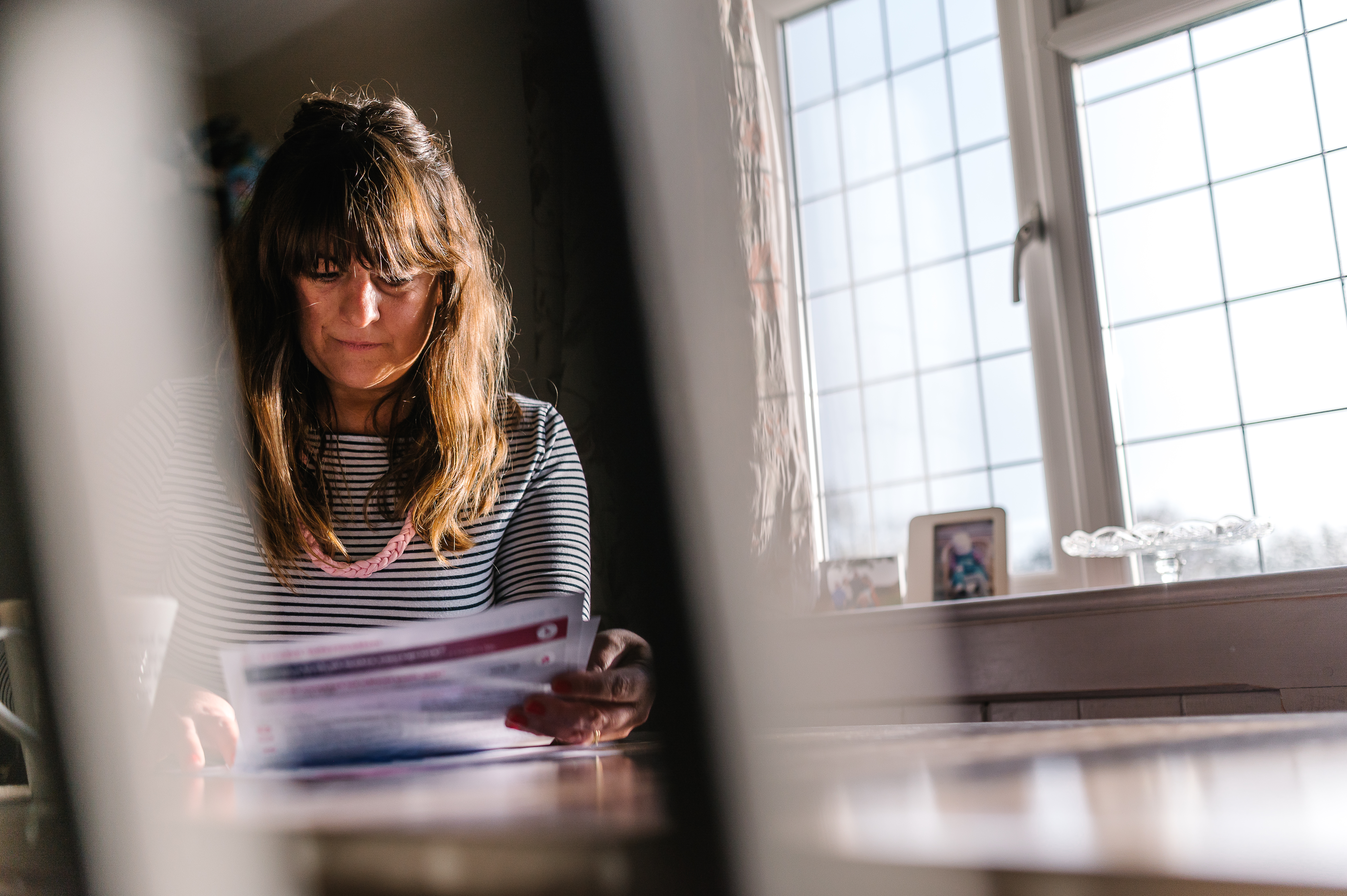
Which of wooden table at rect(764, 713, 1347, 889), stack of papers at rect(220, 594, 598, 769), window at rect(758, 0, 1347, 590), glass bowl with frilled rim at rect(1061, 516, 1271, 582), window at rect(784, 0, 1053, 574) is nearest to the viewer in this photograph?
wooden table at rect(764, 713, 1347, 889)

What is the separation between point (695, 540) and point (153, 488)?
928 mm

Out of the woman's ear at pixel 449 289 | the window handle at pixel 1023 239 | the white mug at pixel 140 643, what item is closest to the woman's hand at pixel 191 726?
the white mug at pixel 140 643

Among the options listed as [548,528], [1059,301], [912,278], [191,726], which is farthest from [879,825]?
[912,278]

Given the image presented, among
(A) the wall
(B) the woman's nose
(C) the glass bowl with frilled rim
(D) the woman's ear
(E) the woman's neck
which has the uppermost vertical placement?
(A) the wall

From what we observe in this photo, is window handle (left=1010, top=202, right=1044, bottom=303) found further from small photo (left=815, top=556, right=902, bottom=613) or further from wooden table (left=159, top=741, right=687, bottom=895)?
wooden table (left=159, top=741, right=687, bottom=895)

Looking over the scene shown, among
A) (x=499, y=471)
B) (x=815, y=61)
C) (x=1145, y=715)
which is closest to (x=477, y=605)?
(x=499, y=471)

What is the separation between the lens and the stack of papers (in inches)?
15.0

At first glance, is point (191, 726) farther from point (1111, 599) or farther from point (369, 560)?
point (1111, 599)

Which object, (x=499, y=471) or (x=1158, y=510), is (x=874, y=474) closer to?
(x=1158, y=510)

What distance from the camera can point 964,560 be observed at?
4.48ft

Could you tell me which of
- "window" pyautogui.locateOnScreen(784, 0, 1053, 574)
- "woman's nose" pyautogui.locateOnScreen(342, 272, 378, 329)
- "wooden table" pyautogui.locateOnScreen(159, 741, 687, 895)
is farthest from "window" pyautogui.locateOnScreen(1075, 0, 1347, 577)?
"wooden table" pyautogui.locateOnScreen(159, 741, 687, 895)

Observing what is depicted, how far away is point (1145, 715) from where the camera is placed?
1062mm

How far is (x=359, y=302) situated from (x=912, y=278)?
105 cm

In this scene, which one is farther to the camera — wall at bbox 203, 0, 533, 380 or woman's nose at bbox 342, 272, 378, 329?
wall at bbox 203, 0, 533, 380
